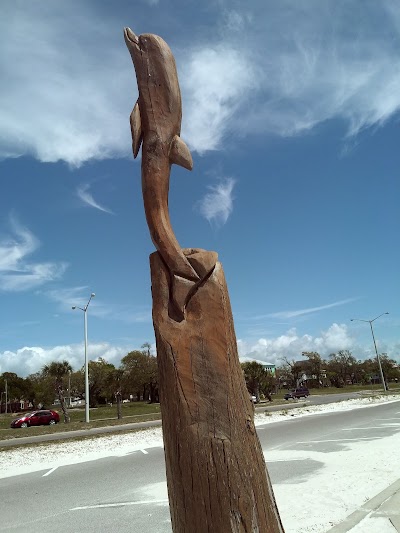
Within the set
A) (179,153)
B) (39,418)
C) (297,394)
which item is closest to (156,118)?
(179,153)

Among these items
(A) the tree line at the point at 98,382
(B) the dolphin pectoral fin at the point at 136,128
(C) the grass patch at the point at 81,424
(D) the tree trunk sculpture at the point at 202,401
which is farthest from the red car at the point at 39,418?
(D) the tree trunk sculpture at the point at 202,401

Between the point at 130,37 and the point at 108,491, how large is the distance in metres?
7.53

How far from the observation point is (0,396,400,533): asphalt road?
19.6 ft

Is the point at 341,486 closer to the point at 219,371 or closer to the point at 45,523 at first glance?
the point at 45,523

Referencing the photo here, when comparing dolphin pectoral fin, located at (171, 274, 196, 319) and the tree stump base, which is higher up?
dolphin pectoral fin, located at (171, 274, 196, 319)

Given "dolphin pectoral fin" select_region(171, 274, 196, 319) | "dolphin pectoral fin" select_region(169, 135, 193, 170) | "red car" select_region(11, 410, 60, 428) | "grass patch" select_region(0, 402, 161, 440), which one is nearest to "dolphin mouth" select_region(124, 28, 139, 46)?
"dolphin pectoral fin" select_region(169, 135, 193, 170)

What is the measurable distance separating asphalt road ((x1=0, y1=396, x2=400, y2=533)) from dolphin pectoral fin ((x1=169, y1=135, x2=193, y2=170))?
458cm

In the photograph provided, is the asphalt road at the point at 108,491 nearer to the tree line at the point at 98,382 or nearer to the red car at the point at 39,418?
the red car at the point at 39,418

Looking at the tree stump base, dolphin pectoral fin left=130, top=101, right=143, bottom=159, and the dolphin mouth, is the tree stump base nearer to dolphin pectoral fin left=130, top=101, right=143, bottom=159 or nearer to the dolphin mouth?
dolphin pectoral fin left=130, top=101, right=143, bottom=159

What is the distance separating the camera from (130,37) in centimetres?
334

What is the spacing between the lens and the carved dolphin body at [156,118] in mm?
3174

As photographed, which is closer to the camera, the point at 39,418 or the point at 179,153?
the point at 179,153

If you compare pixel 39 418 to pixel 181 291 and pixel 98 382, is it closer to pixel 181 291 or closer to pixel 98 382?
pixel 98 382

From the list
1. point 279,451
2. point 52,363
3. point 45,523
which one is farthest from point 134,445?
point 52,363
